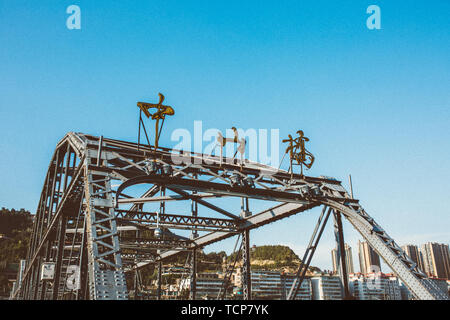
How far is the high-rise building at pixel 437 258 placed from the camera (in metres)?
173

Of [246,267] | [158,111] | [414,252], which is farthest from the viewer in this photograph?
[414,252]

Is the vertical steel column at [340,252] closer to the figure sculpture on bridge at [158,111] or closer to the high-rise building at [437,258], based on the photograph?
the figure sculpture on bridge at [158,111]

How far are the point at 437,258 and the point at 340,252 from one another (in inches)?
7245

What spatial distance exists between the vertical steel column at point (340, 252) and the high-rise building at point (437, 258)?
178470 mm

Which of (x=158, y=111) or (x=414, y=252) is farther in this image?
(x=414, y=252)

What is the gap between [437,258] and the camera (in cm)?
17550

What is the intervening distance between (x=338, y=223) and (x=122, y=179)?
42.9 feet

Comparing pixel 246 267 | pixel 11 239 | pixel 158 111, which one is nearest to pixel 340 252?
pixel 246 267

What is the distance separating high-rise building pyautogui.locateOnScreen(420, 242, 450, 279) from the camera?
173 m

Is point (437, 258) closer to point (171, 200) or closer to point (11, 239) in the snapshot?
point (11, 239)

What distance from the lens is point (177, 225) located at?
25.6 meters

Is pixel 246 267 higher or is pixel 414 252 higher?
pixel 414 252

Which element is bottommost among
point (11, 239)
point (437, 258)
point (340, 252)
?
point (340, 252)
